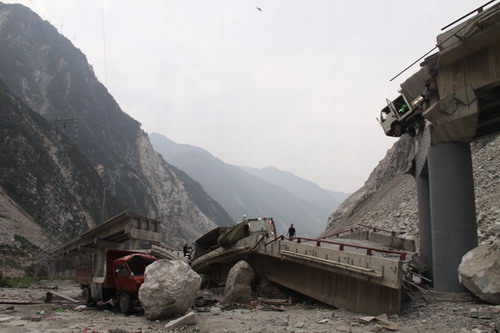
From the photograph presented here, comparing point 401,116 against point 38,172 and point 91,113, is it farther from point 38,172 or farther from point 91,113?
point 91,113

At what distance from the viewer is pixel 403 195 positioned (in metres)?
39.0

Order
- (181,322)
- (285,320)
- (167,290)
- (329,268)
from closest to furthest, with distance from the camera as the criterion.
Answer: (181,322) → (285,320) → (167,290) → (329,268)

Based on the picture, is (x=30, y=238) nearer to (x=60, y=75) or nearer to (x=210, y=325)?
(x=210, y=325)

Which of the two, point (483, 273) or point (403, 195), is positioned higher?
point (403, 195)

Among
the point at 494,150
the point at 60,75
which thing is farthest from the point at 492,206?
the point at 60,75

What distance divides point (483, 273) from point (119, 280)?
11082mm

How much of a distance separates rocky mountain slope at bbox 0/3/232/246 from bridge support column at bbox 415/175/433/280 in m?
66.3

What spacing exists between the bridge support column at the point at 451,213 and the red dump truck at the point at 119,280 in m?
9.37

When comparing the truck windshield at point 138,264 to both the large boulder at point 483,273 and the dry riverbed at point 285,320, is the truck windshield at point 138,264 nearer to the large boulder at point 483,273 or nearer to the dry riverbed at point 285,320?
the dry riverbed at point 285,320

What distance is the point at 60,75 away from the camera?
10038 centimetres

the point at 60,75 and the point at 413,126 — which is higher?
the point at 60,75

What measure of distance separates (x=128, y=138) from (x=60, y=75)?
876 inches

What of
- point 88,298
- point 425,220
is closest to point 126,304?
point 88,298

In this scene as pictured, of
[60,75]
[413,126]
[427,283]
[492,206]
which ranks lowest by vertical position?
[427,283]
